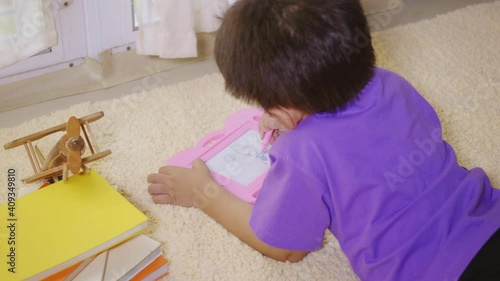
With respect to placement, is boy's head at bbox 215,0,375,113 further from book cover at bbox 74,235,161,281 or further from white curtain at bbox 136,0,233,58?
white curtain at bbox 136,0,233,58

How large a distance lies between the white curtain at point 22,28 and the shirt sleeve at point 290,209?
721mm

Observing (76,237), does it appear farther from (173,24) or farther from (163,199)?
(173,24)

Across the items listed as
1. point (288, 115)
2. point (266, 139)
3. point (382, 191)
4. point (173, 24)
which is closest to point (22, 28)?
point (173, 24)

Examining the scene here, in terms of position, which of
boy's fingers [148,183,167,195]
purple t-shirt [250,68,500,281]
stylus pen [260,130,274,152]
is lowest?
boy's fingers [148,183,167,195]

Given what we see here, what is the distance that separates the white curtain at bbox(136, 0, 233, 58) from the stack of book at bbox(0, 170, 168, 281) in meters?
0.50

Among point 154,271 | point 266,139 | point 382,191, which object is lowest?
point 154,271

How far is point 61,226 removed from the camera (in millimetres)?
1008

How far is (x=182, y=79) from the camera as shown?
5.08 feet

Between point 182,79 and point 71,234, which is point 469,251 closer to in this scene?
Result: point 71,234

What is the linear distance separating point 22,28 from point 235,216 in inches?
25.6

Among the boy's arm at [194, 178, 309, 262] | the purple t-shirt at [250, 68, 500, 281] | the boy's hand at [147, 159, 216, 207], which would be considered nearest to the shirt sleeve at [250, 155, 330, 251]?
the purple t-shirt at [250, 68, 500, 281]

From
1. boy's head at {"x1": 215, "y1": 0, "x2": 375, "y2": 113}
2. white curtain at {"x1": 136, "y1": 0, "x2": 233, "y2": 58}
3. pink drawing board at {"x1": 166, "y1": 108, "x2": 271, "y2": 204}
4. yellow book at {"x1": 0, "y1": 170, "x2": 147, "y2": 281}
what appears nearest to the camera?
boy's head at {"x1": 215, "y1": 0, "x2": 375, "y2": 113}

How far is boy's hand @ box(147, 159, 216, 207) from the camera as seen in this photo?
1144 mm

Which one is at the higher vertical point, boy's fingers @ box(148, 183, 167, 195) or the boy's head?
the boy's head
